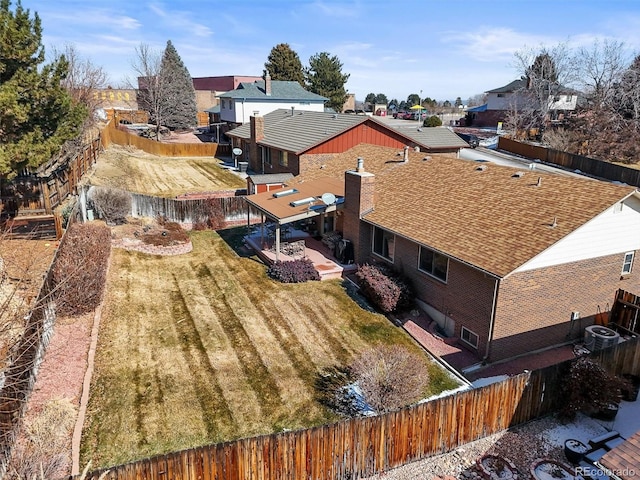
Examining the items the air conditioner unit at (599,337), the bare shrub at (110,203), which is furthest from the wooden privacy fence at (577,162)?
the bare shrub at (110,203)

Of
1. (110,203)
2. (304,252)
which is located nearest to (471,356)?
(304,252)

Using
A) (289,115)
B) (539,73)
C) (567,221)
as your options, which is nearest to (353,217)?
Result: (567,221)

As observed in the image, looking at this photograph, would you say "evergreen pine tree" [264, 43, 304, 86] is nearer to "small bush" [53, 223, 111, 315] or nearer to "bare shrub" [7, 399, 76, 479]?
"small bush" [53, 223, 111, 315]

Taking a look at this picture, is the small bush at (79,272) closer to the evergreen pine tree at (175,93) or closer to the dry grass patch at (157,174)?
the dry grass patch at (157,174)

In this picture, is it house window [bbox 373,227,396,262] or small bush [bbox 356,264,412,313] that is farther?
house window [bbox 373,227,396,262]

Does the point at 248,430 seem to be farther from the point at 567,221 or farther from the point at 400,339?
the point at 567,221

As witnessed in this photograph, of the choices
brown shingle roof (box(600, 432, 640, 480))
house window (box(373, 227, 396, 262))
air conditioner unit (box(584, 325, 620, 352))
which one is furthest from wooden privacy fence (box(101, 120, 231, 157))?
brown shingle roof (box(600, 432, 640, 480))
